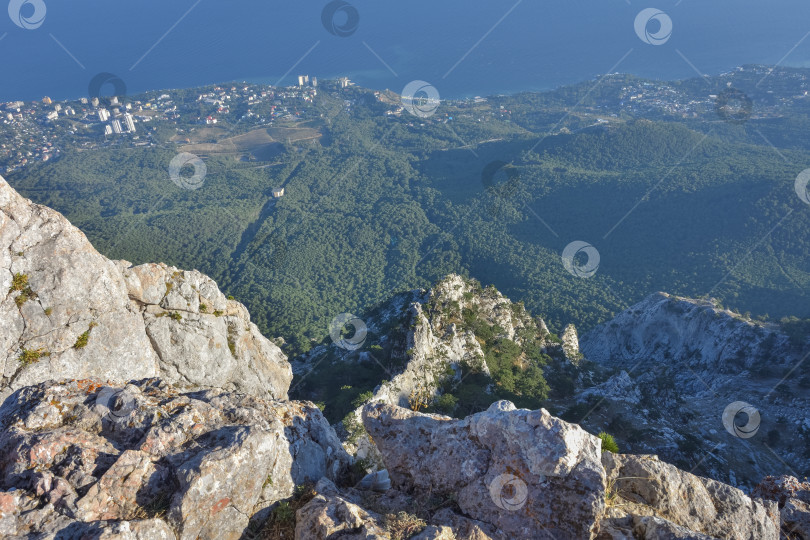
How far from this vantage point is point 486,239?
107m

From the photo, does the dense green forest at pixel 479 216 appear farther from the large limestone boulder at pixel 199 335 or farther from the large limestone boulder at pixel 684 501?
the large limestone boulder at pixel 684 501

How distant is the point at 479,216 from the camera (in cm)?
12062

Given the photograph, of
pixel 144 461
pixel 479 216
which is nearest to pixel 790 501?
pixel 144 461

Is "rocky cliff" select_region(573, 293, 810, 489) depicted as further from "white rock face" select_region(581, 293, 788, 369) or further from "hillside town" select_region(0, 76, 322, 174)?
"hillside town" select_region(0, 76, 322, 174)

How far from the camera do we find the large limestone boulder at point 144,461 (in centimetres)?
783

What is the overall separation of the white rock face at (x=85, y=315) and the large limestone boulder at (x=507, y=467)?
10586 mm

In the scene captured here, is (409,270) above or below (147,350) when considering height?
above

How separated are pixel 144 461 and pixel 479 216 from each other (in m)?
116

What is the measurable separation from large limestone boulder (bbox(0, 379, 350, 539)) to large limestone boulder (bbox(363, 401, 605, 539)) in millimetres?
2197

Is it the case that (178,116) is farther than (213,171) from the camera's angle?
Yes

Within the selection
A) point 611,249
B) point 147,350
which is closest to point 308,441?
point 147,350

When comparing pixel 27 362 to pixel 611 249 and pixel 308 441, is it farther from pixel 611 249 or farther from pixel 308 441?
pixel 611 249

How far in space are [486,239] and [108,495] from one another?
102312 mm

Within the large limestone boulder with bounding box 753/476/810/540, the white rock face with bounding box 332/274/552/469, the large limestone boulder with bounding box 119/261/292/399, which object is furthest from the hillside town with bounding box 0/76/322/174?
the large limestone boulder with bounding box 753/476/810/540
